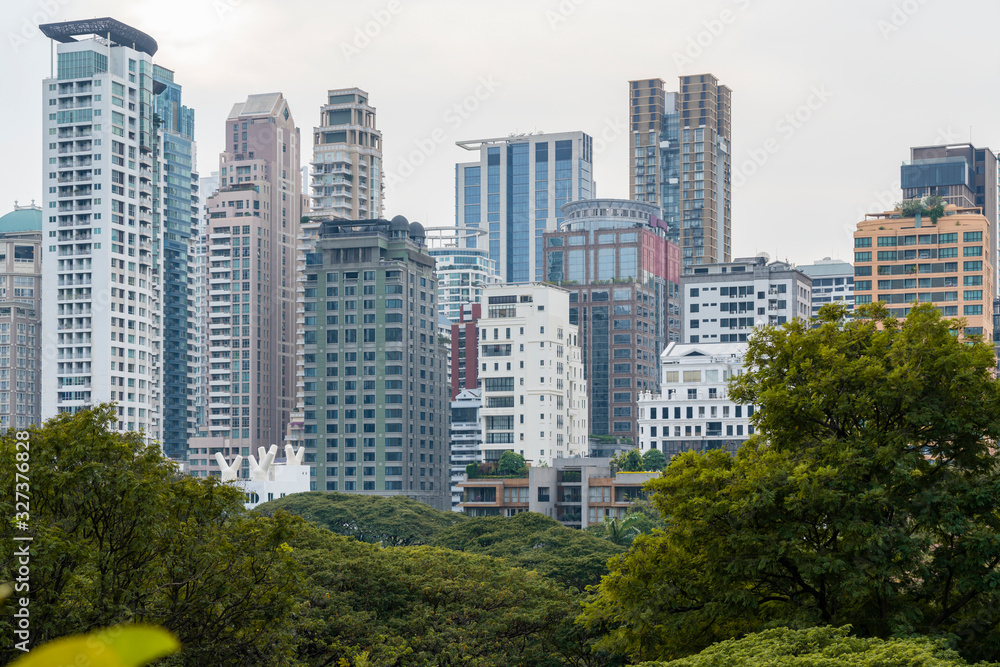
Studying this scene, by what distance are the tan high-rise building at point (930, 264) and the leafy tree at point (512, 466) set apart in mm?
40952

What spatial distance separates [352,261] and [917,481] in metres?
118

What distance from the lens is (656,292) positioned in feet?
580

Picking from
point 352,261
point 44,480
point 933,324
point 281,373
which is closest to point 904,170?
point 352,261

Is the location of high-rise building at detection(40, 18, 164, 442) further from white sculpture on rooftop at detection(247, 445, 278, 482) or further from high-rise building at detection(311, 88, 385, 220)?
high-rise building at detection(311, 88, 385, 220)

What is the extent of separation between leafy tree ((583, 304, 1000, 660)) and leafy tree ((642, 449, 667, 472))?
270ft

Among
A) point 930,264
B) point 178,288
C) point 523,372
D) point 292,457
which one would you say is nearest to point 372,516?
point 292,457

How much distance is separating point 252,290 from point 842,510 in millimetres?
154157

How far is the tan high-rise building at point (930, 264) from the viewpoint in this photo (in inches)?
4737

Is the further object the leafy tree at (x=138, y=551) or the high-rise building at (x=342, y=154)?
the high-rise building at (x=342, y=154)

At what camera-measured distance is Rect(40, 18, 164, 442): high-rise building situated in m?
130

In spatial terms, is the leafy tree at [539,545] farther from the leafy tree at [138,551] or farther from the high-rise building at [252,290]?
the high-rise building at [252,290]

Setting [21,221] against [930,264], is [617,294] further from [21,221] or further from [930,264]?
[21,221]

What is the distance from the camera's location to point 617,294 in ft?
535

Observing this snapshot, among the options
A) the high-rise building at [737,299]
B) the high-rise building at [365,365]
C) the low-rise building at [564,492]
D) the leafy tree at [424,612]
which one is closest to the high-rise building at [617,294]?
the high-rise building at [737,299]
